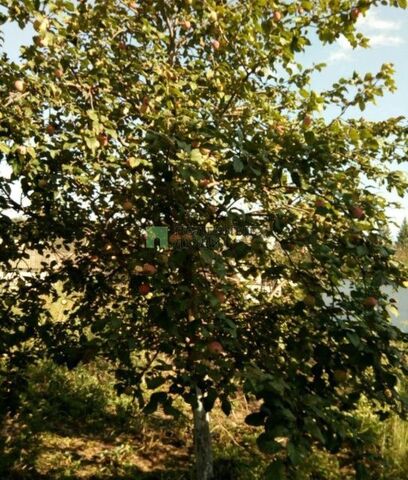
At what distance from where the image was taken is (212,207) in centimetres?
252

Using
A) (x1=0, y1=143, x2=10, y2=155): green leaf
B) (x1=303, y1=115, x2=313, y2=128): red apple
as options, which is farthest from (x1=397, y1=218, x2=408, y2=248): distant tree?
(x1=0, y1=143, x2=10, y2=155): green leaf

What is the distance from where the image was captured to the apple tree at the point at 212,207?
1.84m

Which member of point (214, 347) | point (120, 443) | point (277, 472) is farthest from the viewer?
point (120, 443)

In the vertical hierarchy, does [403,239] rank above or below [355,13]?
above

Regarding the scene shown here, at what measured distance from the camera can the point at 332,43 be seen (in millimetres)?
2637

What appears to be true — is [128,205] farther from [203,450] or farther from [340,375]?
[203,450]

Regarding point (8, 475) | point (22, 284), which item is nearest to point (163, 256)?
point (22, 284)

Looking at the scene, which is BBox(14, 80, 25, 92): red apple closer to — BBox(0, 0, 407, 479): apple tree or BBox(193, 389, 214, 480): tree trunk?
BBox(0, 0, 407, 479): apple tree

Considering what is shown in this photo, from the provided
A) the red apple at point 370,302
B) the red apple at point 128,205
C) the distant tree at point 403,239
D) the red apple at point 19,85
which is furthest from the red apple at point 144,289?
the distant tree at point 403,239

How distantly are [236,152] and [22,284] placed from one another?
1.95 meters

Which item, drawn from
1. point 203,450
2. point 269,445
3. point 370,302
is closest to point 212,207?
point 370,302

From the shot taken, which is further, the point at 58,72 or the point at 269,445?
the point at 58,72

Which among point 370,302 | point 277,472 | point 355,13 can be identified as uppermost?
point 355,13

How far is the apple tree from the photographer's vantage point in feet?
6.05
